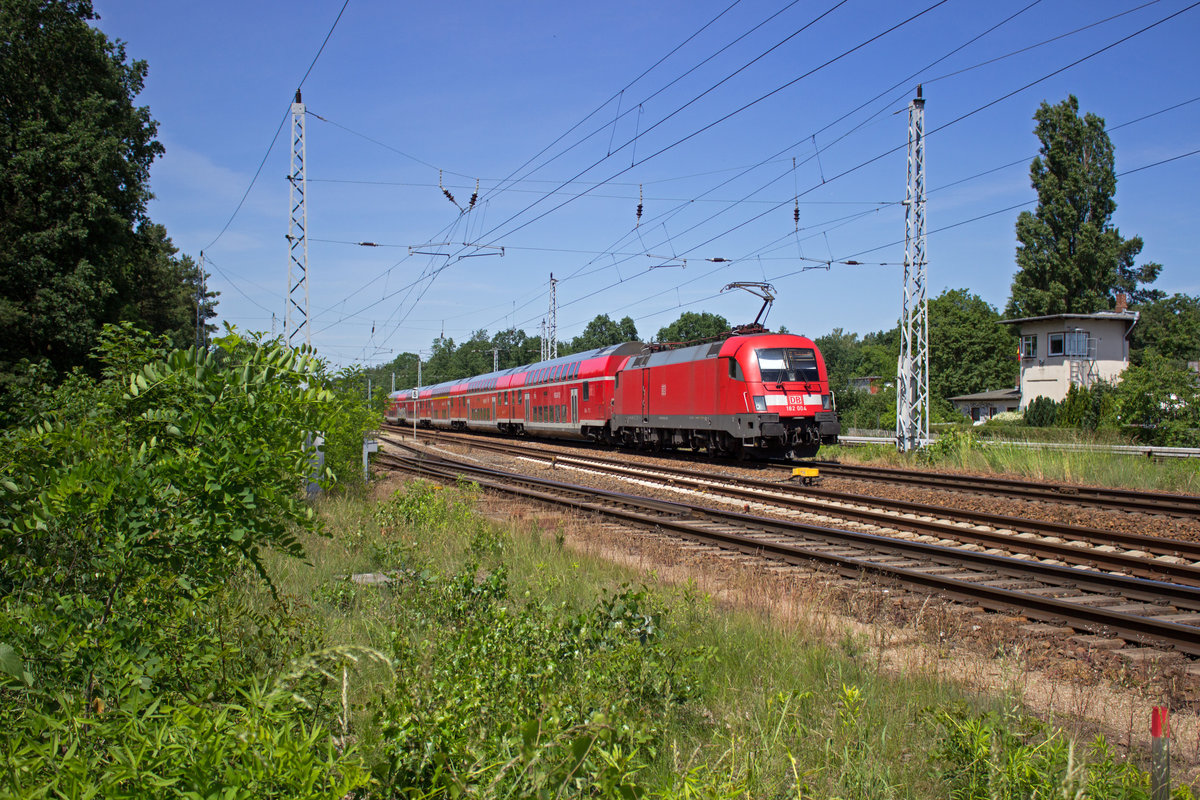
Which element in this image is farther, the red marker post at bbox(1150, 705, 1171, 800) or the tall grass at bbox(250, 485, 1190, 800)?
the tall grass at bbox(250, 485, 1190, 800)

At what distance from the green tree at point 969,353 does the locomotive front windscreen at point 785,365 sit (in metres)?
56.5

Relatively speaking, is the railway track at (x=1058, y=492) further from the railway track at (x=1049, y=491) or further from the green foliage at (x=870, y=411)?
the green foliage at (x=870, y=411)

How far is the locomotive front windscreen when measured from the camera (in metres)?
18.9

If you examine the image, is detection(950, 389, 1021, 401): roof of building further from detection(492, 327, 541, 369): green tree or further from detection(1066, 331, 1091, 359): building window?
detection(492, 327, 541, 369): green tree

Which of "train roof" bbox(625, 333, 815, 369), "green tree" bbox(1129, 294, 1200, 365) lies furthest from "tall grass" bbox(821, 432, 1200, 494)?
"green tree" bbox(1129, 294, 1200, 365)

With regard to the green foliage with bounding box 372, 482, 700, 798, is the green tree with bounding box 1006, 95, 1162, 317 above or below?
above

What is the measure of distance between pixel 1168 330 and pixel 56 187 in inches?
3416

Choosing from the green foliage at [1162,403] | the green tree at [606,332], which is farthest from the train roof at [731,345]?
the green tree at [606,332]

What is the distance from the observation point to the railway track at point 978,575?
20.4 ft

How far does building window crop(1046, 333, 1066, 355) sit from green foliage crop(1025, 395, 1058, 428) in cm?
396

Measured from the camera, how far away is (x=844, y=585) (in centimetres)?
759

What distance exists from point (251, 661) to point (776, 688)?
2.80 meters

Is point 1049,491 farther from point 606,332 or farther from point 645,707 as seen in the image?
point 606,332

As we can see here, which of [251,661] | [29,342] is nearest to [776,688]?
[251,661]
